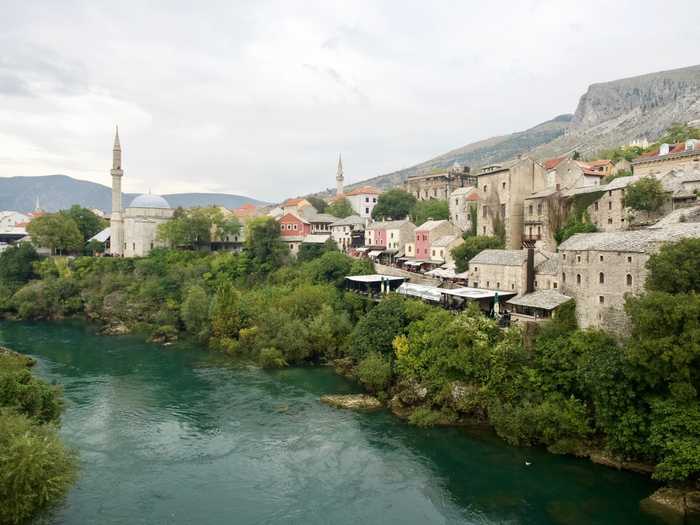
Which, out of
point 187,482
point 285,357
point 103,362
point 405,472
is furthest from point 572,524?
point 103,362

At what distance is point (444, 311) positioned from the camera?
30.0 meters

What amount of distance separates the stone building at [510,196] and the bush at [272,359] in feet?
62.5

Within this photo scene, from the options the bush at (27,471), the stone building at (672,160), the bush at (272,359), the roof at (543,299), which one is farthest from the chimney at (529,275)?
the bush at (27,471)

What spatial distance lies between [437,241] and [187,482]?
2965 centimetres

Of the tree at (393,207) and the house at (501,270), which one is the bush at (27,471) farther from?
the tree at (393,207)

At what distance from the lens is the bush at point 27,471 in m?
14.5

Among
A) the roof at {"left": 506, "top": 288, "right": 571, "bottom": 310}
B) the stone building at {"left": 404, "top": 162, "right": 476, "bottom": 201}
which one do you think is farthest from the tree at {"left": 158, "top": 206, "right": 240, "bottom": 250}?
the roof at {"left": 506, "top": 288, "right": 571, "bottom": 310}

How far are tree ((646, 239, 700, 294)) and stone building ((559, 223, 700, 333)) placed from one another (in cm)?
150

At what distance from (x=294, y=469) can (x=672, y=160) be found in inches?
1471

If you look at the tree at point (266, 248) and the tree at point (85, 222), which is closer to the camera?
the tree at point (266, 248)

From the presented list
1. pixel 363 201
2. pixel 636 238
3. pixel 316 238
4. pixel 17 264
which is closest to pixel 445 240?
pixel 316 238

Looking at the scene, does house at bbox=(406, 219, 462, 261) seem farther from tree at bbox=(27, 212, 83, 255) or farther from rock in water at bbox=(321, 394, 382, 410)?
tree at bbox=(27, 212, 83, 255)

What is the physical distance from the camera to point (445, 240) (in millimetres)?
43094

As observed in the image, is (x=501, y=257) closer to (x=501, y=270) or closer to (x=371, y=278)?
(x=501, y=270)
